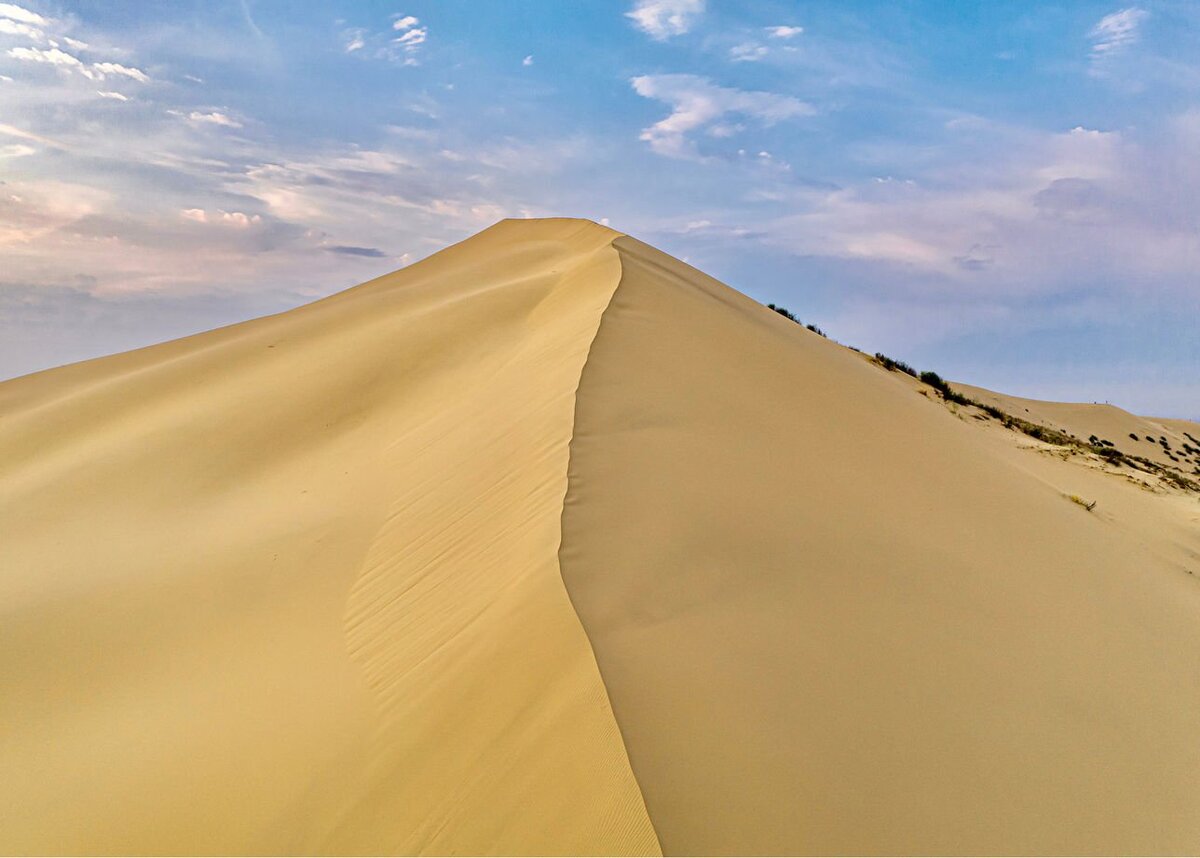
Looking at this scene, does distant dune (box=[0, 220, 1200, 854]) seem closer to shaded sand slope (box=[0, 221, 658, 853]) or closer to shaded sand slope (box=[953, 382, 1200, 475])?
shaded sand slope (box=[0, 221, 658, 853])

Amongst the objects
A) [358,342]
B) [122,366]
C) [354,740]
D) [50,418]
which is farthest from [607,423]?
[122,366]

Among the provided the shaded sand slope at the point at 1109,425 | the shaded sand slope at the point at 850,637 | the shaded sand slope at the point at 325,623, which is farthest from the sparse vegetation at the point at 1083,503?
the shaded sand slope at the point at 1109,425

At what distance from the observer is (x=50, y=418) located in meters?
12.3

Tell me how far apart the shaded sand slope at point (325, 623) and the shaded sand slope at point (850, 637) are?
292mm

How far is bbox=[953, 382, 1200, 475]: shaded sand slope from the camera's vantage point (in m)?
20.4

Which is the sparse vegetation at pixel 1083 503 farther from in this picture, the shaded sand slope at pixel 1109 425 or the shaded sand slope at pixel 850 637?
the shaded sand slope at pixel 1109 425

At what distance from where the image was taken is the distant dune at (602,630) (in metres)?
3.18

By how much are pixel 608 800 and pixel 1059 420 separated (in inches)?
875

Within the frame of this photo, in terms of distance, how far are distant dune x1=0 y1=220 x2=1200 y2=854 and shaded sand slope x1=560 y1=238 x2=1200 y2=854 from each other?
0.07ft


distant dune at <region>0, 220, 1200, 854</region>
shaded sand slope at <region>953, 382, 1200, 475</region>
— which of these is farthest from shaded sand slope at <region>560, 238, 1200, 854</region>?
shaded sand slope at <region>953, 382, 1200, 475</region>

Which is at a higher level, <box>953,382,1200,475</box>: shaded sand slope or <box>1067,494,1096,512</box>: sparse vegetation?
<box>1067,494,1096,512</box>: sparse vegetation

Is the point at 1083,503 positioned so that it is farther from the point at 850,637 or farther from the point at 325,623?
the point at 325,623

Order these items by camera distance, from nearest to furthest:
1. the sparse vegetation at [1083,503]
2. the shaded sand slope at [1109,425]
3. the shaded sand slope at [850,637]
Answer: the shaded sand slope at [850,637] → the sparse vegetation at [1083,503] → the shaded sand slope at [1109,425]

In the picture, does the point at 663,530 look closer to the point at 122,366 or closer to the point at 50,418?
the point at 50,418
